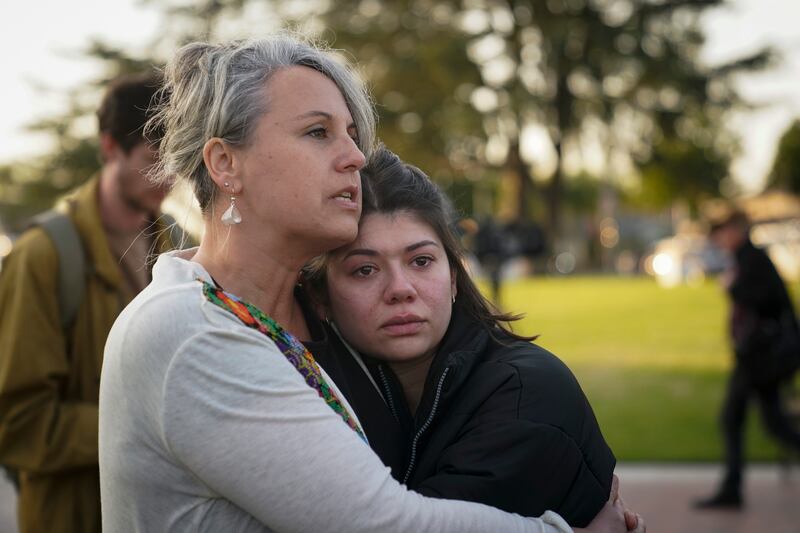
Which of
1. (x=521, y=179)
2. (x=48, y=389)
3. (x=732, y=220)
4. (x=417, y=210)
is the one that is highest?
(x=417, y=210)

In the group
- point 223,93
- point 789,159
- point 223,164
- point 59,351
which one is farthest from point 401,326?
point 789,159

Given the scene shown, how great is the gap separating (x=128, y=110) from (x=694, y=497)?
535 cm

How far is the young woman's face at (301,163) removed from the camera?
6.15ft

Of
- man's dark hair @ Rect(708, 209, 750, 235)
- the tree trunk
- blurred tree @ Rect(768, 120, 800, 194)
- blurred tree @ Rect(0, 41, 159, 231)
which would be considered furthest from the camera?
blurred tree @ Rect(768, 120, 800, 194)

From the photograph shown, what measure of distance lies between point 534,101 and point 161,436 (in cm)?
2437

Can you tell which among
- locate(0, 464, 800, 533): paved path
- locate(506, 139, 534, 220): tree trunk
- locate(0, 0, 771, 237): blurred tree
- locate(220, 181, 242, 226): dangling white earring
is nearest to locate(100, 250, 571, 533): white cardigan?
locate(220, 181, 242, 226): dangling white earring

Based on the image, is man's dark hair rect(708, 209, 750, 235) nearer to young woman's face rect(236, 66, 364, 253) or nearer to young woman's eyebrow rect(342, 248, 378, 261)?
young woman's eyebrow rect(342, 248, 378, 261)

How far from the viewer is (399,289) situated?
2.19 metres

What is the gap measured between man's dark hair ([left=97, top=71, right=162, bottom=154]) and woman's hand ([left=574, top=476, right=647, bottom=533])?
200 cm

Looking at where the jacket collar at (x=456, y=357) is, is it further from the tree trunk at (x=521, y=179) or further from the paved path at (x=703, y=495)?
the tree trunk at (x=521, y=179)

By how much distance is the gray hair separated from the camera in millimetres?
1877

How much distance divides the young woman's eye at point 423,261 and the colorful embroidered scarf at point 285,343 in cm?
54

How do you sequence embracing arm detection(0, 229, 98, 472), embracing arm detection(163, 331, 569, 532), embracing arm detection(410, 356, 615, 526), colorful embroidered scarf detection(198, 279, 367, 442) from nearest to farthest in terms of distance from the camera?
embracing arm detection(163, 331, 569, 532) < colorful embroidered scarf detection(198, 279, 367, 442) < embracing arm detection(410, 356, 615, 526) < embracing arm detection(0, 229, 98, 472)

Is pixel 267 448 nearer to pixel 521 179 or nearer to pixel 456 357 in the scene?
pixel 456 357
